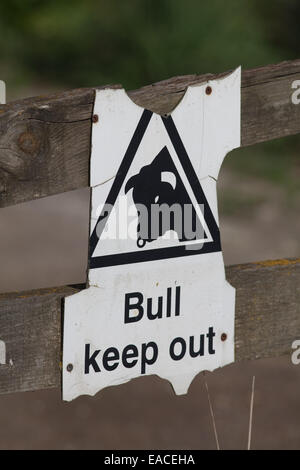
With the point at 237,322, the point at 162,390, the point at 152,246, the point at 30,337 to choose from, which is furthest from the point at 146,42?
the point at 30,337

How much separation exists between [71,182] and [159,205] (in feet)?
0.64

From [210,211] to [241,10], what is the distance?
4.39 m

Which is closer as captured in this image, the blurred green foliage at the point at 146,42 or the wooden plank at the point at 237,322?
the wooden plank at the point at 237,322

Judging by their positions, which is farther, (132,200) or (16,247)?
(16,247)

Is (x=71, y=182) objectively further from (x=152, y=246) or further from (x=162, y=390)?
(x=162, y=390)

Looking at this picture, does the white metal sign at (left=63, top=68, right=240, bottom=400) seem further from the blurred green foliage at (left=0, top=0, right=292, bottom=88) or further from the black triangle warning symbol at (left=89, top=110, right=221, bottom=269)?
the blurred green foliage at (left=0, top=0, right=292, bottom=88)

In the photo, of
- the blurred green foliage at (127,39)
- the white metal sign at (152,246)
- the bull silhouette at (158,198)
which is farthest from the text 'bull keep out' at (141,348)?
the blurred green foliage at (127,39)

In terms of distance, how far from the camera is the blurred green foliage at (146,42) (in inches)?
242

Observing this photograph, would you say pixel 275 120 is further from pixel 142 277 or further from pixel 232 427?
pixel 232 427

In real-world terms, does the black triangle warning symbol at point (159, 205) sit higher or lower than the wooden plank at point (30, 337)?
higher

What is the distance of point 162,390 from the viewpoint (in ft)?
15.3

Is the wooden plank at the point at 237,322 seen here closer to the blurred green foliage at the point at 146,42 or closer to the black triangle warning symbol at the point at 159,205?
the black triangle warning symbol at the point at 159,205

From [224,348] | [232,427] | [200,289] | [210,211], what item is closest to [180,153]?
[210,211]

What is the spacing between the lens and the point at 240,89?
2.03m
